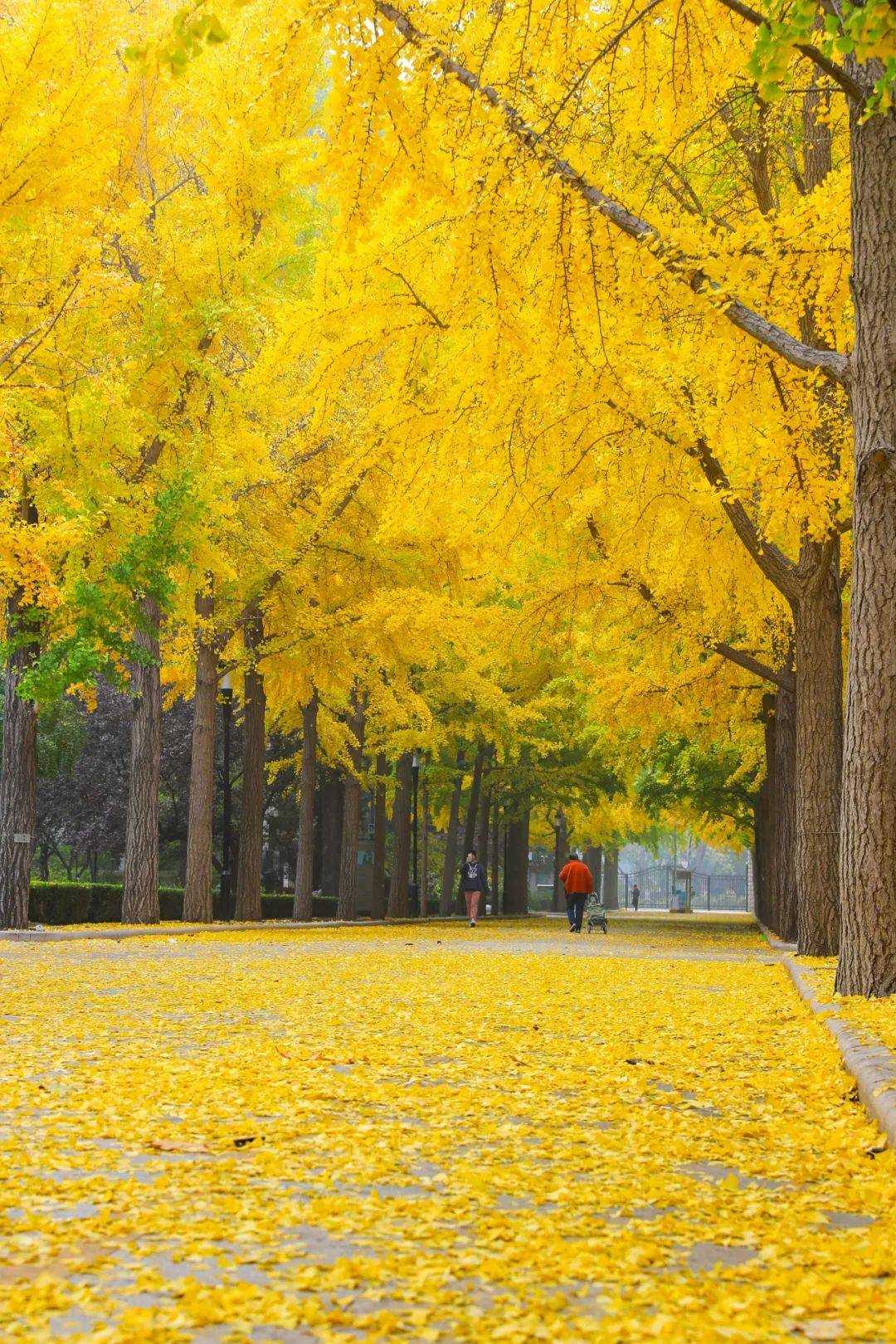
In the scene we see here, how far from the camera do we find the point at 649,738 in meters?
23.9

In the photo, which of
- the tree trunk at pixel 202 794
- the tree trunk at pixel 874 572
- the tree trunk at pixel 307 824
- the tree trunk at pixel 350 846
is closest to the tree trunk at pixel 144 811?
the tree trunk at pixel 202 794

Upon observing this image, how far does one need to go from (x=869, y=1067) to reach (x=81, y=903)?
21.7 metres

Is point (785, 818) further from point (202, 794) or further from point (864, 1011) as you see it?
point (864, 1011)

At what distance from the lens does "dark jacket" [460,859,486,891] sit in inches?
1190

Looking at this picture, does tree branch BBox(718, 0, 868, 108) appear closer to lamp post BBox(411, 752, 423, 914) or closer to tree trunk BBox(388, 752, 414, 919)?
tree trunk BBox(388, 752, 414, 919)

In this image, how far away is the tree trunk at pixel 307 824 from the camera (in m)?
29.0

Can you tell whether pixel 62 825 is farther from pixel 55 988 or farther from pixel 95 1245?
pixel 95 1245

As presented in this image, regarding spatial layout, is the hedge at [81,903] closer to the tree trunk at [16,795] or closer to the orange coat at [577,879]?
the tree trunk at [16,795]

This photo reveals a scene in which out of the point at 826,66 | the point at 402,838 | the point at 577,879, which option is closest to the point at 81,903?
the point at 402,838

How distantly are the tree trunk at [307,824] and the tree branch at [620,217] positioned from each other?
60.2 ft

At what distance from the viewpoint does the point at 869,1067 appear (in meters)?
6.75

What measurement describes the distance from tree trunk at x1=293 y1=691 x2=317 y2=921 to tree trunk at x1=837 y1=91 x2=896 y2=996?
18804 millimetres

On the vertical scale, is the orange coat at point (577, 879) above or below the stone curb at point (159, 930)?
above

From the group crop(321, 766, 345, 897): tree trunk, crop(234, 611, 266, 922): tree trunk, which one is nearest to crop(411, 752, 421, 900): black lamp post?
crop(321, 766, 345, 897): tree trunk
